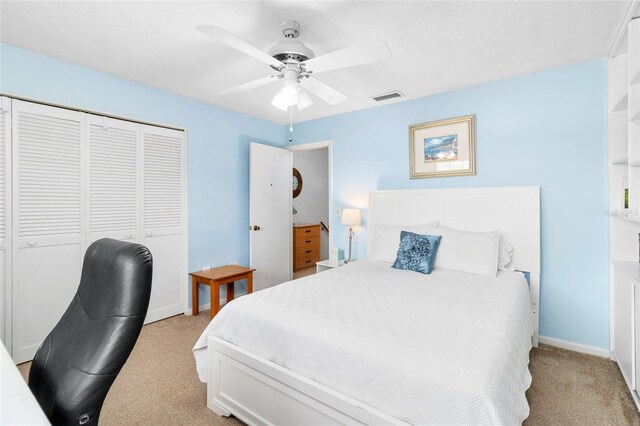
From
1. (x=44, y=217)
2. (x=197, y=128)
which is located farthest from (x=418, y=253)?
(x=44, y=217)

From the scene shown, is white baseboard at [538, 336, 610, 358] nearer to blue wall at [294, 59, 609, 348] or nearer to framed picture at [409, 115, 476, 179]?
blue wall at [294, 59, 609, 348]

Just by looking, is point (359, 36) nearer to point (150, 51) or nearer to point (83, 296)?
point (150, 51)

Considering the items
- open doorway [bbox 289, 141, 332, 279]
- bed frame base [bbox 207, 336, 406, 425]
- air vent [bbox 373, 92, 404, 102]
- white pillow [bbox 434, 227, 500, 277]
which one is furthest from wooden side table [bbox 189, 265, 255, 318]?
air vent [bbox 373, 92, 404, 102]

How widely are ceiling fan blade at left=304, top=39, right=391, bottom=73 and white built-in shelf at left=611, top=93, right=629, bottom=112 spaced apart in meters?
1.87

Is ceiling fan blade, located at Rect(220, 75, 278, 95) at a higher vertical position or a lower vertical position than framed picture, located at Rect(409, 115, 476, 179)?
higher

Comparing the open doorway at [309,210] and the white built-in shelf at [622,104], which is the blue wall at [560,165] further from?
the open doorway at [309,210]

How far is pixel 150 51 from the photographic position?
2.48m

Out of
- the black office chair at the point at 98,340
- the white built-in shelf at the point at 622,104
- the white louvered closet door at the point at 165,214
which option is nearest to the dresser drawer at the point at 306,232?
the white louvered closet door at the point at 165,214

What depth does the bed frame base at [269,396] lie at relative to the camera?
1.36m

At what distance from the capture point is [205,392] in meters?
2.13

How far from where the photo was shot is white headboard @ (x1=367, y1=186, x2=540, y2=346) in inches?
110

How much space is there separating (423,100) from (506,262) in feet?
6.09

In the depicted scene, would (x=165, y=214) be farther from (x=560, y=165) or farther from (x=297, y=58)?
(x=560, y=165)

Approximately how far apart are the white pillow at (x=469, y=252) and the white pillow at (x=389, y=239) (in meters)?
0.26
